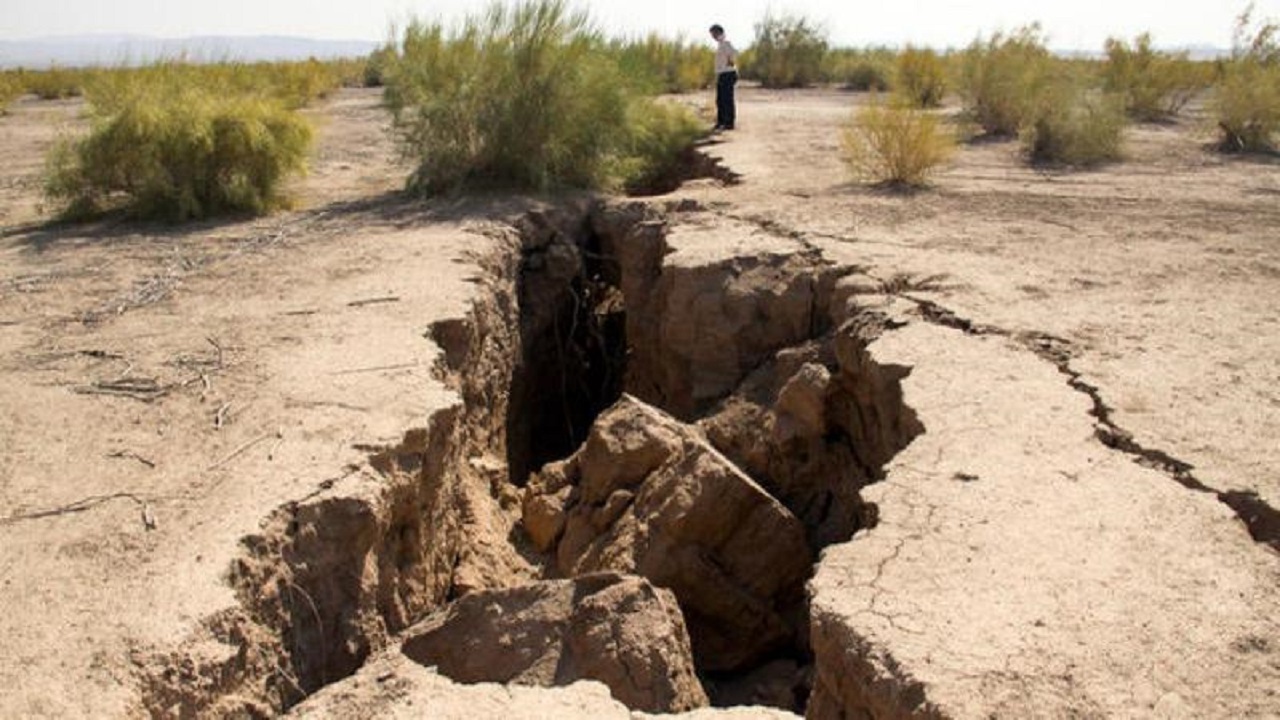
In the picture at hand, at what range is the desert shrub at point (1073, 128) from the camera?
40.4 ft

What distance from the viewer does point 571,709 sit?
3344mm

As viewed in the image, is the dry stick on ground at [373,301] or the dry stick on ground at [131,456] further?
the dry stick on ground at [373,301]

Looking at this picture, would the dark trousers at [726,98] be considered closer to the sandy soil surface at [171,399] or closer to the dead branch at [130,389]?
the sandy soil surface at [171,399]

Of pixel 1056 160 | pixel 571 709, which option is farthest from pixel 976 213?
pixel 571 709

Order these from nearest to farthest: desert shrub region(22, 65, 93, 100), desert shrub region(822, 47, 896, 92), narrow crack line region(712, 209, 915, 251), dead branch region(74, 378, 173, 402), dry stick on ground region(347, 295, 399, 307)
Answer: dead branch region(74, 378, 173, 402), dry stick on ground region(347, 295, 399, 307), narrow crack line region(712, 209, 915, 251), desert shrub region(822, 47, 896, 92), desert shrub region(22, 65, 93, 100)

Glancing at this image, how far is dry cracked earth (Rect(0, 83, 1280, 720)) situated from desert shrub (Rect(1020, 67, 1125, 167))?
2634 mm

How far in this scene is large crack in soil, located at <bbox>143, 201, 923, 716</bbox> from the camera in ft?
13.2

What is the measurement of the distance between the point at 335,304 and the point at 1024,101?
10.3m

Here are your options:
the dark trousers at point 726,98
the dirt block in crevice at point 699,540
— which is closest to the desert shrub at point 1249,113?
the dark trousers at point 726,98

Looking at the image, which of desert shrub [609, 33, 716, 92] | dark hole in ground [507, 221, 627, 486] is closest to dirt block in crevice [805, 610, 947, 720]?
dark hole in ground [507, 221, 627, 486]

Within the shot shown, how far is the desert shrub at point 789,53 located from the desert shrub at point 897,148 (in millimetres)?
14752

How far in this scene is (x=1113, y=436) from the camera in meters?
4.72

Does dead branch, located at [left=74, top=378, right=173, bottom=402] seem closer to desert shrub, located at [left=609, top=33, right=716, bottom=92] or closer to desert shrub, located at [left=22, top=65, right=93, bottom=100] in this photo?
desert shrub, located at [left=609, top=33, right=716, bottom=92]

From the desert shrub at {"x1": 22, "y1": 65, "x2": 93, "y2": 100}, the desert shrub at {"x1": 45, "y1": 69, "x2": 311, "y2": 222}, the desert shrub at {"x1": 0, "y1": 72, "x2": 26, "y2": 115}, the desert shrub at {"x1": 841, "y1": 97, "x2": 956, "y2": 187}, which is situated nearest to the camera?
the desert shrub at {"x1": 45, "y1": 69, "x2": 311, "y2": 222}
